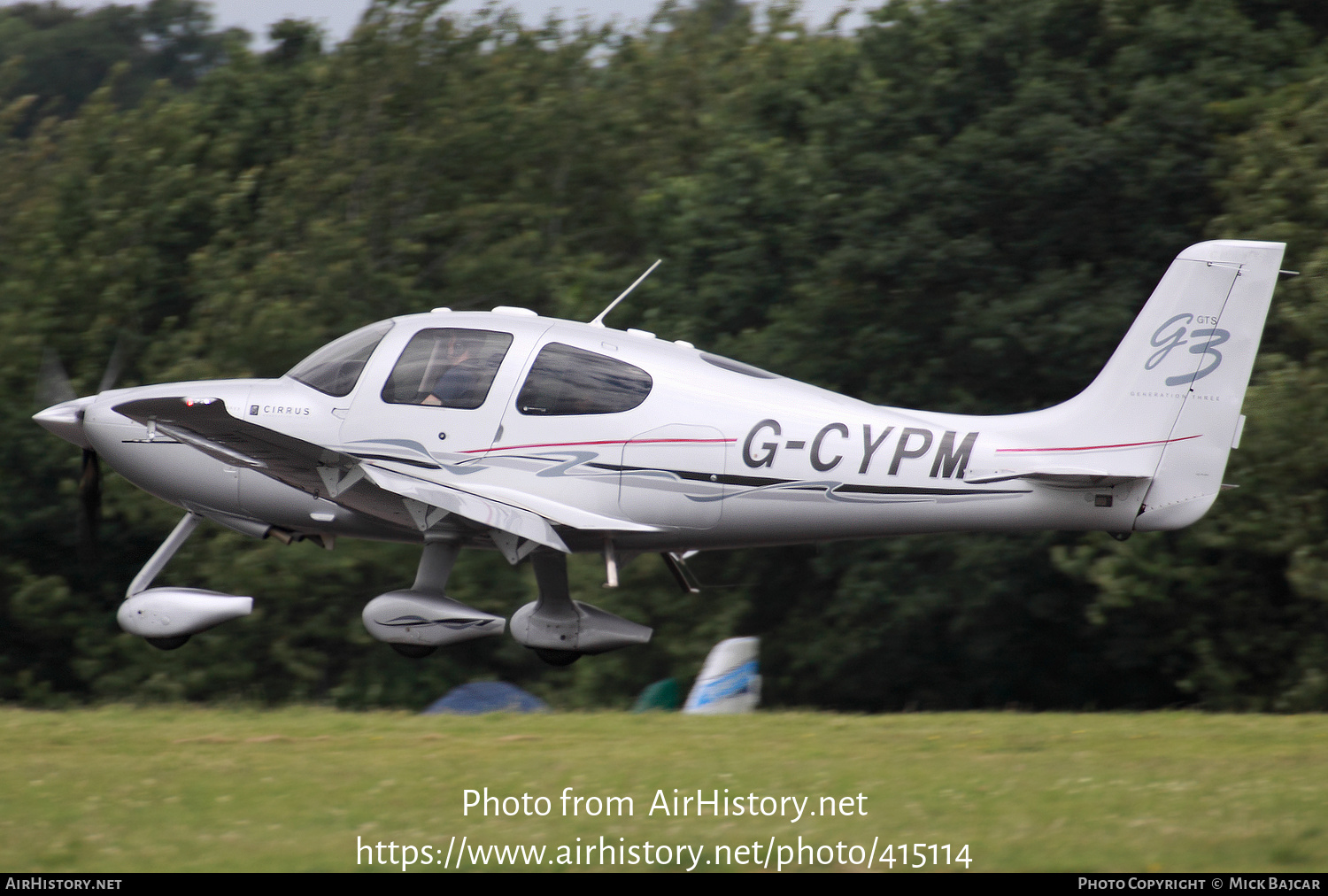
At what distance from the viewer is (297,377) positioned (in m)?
10.9

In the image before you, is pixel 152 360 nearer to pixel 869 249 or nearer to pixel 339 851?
pixel 869 249

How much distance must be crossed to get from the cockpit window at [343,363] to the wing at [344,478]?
787 mm

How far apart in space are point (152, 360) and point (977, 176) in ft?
41.9

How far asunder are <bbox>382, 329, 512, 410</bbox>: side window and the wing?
0.63 m

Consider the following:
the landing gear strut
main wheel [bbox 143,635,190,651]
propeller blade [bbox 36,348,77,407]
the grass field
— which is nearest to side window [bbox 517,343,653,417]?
the landing gear strut

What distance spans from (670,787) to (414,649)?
384 cm

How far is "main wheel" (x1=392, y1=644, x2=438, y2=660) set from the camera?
35.5 feet

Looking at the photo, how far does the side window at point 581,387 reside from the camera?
1027cm

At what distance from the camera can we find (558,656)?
11.1 meters

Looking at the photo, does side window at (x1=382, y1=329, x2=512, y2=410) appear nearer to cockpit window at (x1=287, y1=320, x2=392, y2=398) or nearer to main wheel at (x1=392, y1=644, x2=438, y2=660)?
cockpit window at (x1=287, y1=320, x2=392, y2=398)

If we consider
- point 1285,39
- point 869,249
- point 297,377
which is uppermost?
point 297,377

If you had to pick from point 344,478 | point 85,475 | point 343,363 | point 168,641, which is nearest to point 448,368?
point 343,363

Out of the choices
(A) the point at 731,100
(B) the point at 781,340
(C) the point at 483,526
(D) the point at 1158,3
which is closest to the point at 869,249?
(B) the point at 781,340

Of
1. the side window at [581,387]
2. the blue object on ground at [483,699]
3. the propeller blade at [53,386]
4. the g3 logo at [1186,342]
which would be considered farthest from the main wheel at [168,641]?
the g3 logo at [1186,342]
